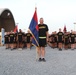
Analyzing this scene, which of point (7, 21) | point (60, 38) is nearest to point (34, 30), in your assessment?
point (60, 38)

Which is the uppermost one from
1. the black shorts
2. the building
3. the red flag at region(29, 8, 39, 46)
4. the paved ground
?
the building

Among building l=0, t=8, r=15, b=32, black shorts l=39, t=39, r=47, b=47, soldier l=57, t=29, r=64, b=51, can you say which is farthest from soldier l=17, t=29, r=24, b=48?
building l=0, t=8, r=15, b=32

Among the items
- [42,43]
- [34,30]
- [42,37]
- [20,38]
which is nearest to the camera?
[42,43]

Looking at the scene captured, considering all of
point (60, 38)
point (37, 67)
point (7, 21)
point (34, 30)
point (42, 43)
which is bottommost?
point (37, 67)

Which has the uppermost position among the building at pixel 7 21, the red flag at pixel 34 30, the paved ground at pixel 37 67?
the building at pixel 7 21

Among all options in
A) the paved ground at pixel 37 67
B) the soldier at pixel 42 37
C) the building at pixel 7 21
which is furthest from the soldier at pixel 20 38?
the building at pixel 7 21

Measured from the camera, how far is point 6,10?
2178 inches

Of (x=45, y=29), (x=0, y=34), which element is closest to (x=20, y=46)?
(x=0, y=34)

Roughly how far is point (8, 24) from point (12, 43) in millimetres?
38578

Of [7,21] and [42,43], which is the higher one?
[7,21]

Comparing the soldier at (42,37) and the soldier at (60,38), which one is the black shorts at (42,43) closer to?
the soldier at (42,37)

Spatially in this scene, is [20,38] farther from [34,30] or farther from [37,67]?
[37,67]

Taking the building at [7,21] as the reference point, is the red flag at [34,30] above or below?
below

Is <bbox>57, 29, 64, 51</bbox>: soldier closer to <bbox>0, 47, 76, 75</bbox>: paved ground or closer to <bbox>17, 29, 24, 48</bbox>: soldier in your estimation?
<bbox>17, 29, 24, 48</bbox>: soldier
